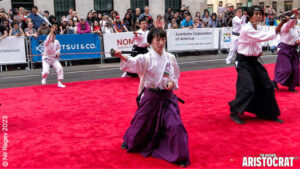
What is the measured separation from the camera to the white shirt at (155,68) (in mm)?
4234

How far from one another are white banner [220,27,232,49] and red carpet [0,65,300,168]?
7980 mm

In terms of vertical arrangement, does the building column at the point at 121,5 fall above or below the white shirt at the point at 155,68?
above

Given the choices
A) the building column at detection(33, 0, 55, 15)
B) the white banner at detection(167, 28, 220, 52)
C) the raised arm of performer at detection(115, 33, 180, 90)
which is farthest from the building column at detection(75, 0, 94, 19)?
the raised arm of performer at detection(115, 33, 180, 90)

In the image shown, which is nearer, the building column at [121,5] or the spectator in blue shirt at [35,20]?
the spectator in blue shirt at [35,20]

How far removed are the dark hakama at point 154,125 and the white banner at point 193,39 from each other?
11407 millimetres

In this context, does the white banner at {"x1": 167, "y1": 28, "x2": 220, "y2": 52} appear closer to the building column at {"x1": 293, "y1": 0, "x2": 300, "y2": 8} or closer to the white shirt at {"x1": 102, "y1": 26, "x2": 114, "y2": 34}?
the white shirt at {"x1": 102, "y1": 26, "x2": 114, "y2": 34}

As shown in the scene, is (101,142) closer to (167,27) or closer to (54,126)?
(54,126)

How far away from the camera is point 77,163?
423cm

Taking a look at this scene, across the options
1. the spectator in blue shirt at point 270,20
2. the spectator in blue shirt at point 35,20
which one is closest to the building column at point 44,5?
the spectator in blue shirt at point 35,20

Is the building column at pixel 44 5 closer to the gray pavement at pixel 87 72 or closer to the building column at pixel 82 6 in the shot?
the building column at pixel 82 6

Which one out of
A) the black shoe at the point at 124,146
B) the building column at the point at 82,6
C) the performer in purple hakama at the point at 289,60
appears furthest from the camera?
the building column at the point at 82,6

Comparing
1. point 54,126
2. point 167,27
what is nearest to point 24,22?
point 167,27

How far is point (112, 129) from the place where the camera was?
559 centimetres

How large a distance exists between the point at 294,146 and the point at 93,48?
1119 cm
